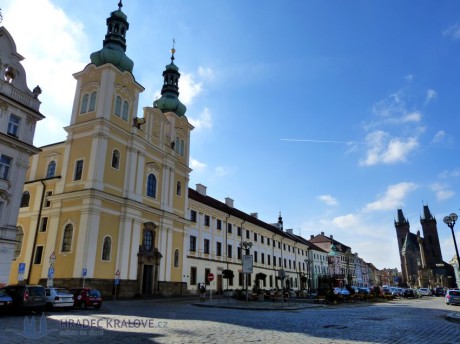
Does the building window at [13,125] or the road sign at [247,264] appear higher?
the building window at [13,125]

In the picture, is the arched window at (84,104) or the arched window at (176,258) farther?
the arched window at (176,258)

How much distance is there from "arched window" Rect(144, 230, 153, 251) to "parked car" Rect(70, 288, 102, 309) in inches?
566

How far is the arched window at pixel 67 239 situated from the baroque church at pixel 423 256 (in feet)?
408

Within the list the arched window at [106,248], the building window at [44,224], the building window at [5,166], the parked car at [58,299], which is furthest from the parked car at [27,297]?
the building window at [44,224]

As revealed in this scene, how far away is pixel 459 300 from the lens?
3070cm

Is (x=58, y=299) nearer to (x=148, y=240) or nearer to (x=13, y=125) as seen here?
(x=13, y=125)

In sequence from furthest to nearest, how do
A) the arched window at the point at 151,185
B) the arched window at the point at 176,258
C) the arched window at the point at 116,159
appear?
the arched window at the point at 176,258
the arched window at the point at 151,185
the arched window at the point at 116,159

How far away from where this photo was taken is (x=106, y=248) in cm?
3222

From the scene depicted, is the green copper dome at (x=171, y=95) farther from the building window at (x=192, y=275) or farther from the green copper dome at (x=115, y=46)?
the building window at (x=192, y=275)

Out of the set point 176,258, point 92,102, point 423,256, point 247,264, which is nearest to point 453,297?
point 247,264

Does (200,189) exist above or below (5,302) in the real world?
above

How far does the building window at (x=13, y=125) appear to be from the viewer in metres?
24.9

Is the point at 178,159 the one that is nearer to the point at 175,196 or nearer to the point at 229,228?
the point at 175,196

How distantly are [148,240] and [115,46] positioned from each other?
20.0 metres
